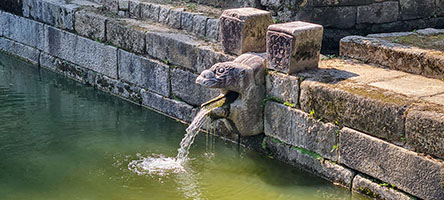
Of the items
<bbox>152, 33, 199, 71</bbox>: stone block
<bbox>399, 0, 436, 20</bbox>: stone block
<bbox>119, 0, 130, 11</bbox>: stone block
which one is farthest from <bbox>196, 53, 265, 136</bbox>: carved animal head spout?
<bbox>119, 0, 130, 11</bbox>: stone block

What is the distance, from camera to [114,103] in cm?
905

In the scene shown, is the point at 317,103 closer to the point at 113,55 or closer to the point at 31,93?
the point at 113,55

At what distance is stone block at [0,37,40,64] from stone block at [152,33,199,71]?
10.9 ft

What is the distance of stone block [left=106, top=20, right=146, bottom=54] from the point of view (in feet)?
28.8

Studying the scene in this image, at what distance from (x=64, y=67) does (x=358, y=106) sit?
5.96 metres

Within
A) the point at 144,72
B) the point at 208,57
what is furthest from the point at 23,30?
the point at 208,57

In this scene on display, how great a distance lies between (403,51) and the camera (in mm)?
6883

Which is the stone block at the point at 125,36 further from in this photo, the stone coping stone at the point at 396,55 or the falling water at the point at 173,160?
the stone coping stone at the point at 396,55

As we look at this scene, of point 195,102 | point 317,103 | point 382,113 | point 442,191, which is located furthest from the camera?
point 195,102

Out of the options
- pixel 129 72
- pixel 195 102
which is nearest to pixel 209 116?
pixel 195 102

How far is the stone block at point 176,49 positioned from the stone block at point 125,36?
0.27 metres

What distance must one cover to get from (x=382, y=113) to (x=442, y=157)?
2.18ft

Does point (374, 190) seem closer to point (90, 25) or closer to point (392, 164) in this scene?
point (392, 164)

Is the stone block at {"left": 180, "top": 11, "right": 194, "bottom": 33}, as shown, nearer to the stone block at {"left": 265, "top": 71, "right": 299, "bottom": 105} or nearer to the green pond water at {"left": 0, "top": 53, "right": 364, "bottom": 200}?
the green pond water at {"left": 0, "top": 53, "right": 364, "bottom": 200}
